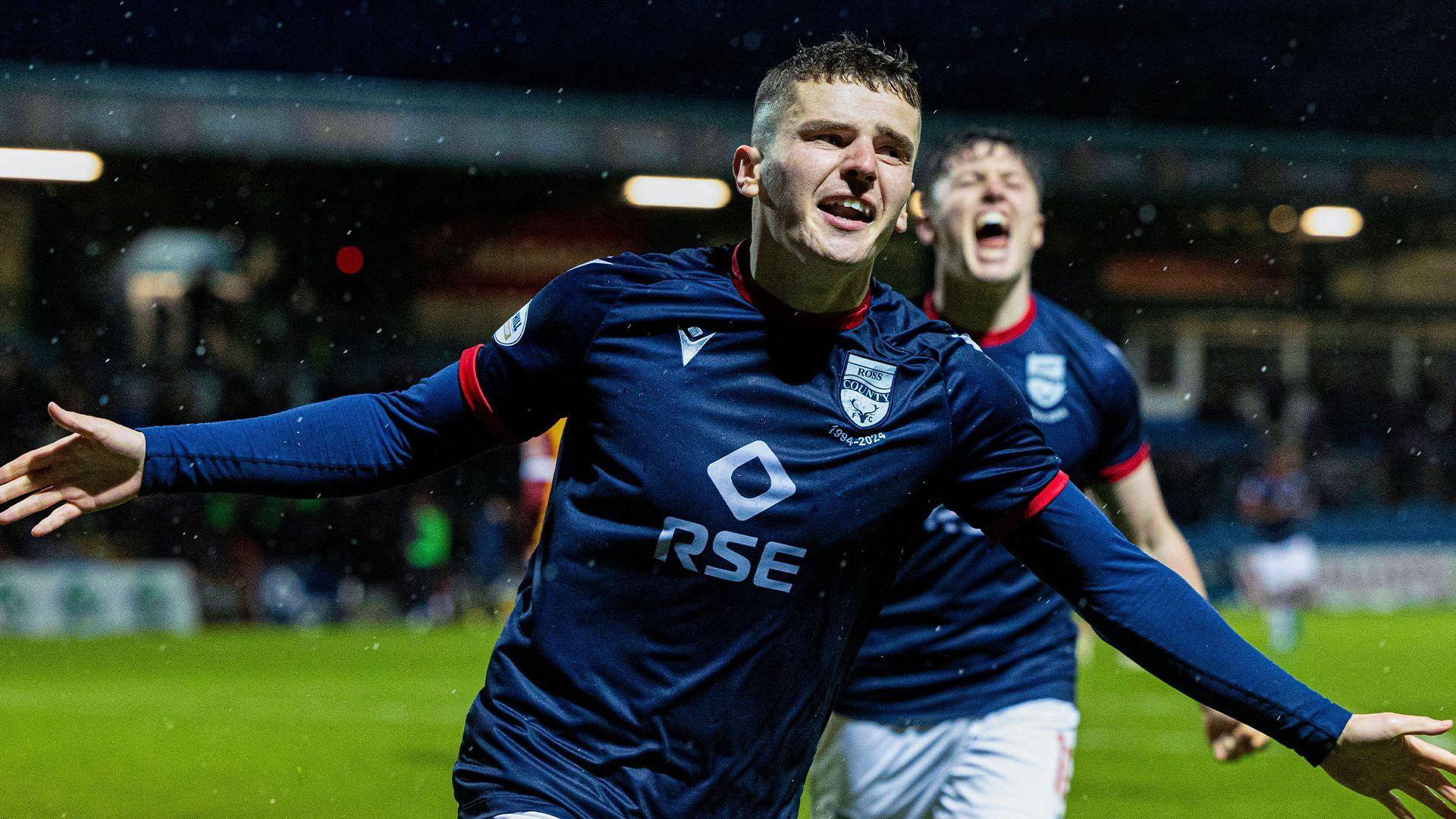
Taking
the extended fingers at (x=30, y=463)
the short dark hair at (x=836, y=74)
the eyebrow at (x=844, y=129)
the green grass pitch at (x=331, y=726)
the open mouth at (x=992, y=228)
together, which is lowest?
the green grass pitch at (x=331, y=726)

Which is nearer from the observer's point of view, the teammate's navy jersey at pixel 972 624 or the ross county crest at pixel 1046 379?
the teammate's navy jersey at pixel 972 624

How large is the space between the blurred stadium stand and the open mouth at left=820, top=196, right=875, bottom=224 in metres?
15.6

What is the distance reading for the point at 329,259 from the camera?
23.3 metres

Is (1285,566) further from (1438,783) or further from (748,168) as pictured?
(748,168)

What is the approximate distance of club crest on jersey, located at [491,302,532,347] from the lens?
2.77 m

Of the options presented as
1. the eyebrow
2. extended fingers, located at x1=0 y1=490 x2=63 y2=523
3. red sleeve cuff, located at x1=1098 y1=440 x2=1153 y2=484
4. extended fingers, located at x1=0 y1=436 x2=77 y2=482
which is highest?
the eyebrow

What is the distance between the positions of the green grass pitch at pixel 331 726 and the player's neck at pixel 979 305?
3987 mm

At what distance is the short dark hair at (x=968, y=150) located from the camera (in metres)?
4.46

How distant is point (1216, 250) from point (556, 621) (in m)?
29.0

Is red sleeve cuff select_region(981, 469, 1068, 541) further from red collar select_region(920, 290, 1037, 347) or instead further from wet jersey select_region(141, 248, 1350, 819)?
red collar select_region(920, 290, 1037, 347)

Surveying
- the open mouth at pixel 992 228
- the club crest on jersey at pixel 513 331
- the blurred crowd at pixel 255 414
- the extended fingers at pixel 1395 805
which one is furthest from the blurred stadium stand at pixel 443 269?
the extended fingers at pixel 1395 805

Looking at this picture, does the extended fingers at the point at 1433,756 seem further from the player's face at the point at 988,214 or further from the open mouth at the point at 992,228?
the open mouth at the point at 992,228

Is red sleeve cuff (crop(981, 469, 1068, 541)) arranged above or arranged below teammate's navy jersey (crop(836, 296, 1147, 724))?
above

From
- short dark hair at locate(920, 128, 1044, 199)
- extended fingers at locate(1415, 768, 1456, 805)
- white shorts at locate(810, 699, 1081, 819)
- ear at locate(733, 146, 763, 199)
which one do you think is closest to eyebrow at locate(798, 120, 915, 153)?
ear at locate(733, 146, 763, 199)
